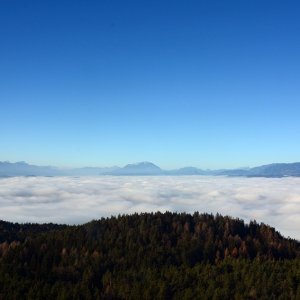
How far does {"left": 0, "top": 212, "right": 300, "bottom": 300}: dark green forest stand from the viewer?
82.1 m

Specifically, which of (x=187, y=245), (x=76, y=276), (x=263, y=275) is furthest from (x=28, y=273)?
(x=263, y=275)

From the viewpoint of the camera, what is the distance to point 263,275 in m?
85.6

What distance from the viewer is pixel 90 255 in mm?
110875

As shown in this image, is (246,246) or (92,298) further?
(246,246)

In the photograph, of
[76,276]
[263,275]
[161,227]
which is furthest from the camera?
[161,227]

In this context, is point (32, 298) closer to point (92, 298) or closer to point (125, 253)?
point (92, 298)

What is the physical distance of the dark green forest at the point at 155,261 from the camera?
269 feet

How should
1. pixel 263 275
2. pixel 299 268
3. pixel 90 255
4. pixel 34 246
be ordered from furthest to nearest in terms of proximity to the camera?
pixel 34 246
pixel 90 255
pixel 299 268
pixel 263 275

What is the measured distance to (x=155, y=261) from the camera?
111062 millimetres

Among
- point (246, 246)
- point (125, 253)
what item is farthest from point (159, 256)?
point (246, 246)

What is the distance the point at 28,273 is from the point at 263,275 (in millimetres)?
54743

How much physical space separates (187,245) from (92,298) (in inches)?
1833

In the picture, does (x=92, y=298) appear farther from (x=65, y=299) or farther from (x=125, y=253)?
(x=125, y=253)

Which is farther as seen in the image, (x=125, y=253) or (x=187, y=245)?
(x=187, y=245)
